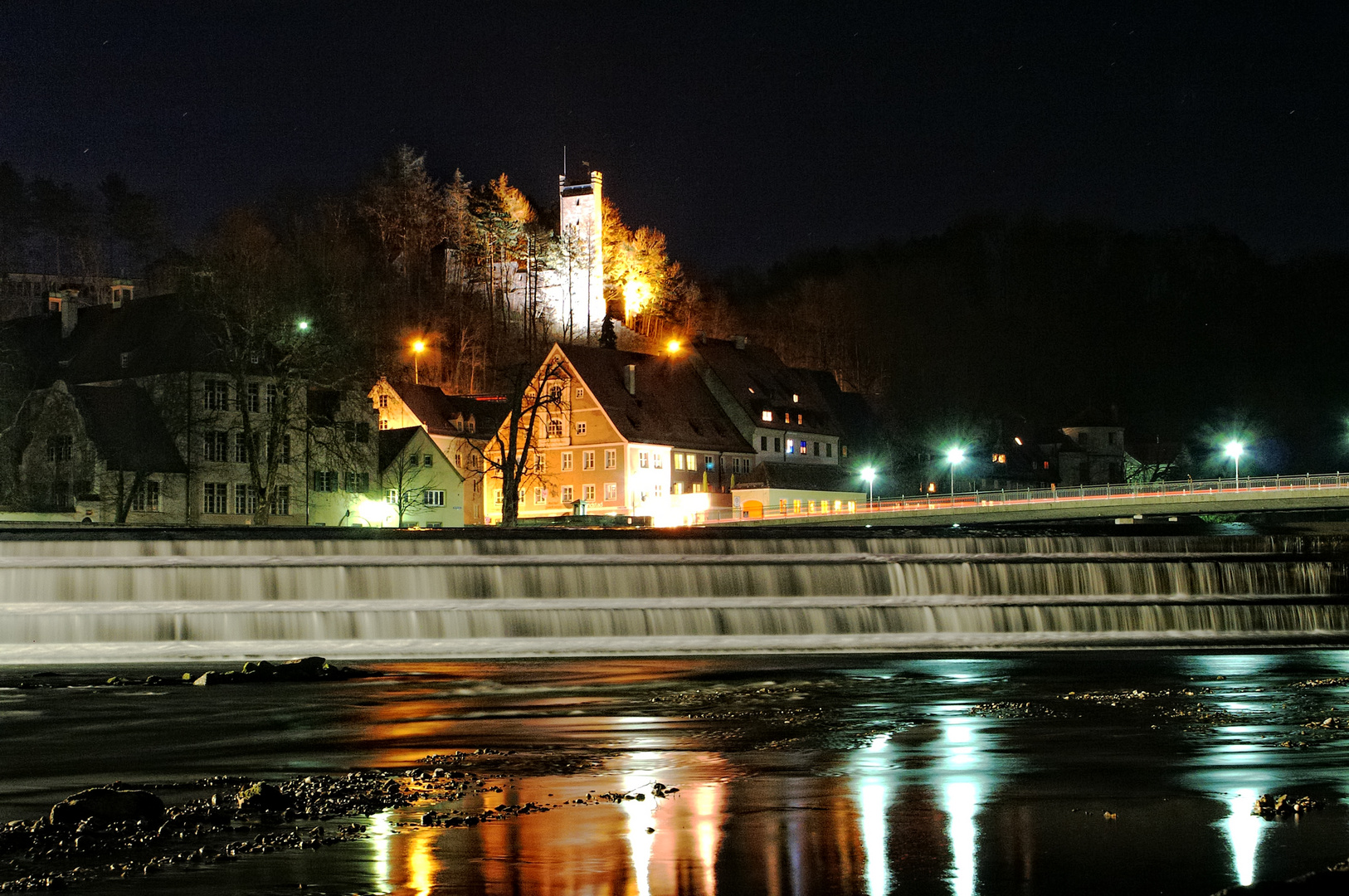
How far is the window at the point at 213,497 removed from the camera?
7756 centimetres

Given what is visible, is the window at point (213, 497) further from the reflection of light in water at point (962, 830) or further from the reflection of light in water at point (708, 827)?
the reflection of light in water at point (962, 830)

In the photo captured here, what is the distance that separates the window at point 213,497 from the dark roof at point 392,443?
1093cm

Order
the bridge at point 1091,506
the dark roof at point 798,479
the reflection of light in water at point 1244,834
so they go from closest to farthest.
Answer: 1. the reflection of light in water at point 1244,834
2. the bridge at point 1091,506
3. the dark roof at point 798,479

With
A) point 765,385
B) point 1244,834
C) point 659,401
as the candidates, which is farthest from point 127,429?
point 1244,834

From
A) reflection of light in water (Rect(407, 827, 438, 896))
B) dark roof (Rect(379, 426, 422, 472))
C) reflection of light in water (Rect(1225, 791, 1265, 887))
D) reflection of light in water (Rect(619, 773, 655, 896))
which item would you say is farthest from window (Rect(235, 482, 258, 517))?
reflection of light in water (Rect(1225, 791, 1265, 887))

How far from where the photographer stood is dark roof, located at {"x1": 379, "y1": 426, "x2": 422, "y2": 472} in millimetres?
88688

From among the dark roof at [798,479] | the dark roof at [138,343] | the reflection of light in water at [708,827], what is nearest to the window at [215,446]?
the dark roof at [138,343]

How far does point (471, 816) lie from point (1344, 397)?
154 meters

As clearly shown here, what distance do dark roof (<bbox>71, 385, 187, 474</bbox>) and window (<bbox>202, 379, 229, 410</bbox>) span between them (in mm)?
2652

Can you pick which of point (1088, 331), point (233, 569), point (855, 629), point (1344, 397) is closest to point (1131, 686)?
point (855, 629)

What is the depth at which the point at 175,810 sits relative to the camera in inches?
603

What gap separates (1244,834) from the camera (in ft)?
44.8

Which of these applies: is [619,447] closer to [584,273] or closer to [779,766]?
[584,273]

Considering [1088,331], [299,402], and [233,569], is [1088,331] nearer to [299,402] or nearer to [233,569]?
[299,402]
